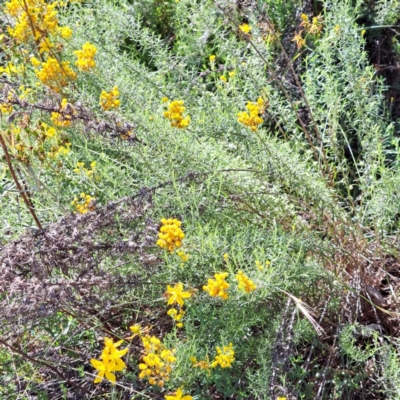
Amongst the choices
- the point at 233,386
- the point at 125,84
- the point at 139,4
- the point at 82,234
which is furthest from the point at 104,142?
the point at 139,4

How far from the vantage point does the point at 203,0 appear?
3924mm

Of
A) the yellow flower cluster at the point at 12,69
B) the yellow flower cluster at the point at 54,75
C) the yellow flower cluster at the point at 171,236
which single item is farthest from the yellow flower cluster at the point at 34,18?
the yellow flower cluster at the point at 171,236

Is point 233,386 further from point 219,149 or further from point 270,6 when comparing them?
point 270,6

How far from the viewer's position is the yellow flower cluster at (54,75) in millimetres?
3078

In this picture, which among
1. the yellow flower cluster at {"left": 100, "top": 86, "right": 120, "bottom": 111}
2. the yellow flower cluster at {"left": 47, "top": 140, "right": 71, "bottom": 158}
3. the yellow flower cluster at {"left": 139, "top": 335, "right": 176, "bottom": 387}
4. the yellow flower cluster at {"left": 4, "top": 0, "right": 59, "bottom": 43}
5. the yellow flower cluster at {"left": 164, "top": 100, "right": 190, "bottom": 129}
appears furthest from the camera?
the yellow flower cluster at {"left": 4, "top": 0, "right": 59, "bottom": 43}

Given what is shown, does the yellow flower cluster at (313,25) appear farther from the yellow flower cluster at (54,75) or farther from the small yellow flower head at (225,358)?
the small yellow flower head at (225,358)

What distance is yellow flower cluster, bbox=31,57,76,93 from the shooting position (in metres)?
3.08

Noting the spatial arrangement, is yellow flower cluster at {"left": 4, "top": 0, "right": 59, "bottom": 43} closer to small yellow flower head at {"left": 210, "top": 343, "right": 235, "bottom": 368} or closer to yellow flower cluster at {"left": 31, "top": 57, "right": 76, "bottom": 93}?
yellow flower cluster at {"left": 31, "top": 57, "right": 76, "bottom": 93}

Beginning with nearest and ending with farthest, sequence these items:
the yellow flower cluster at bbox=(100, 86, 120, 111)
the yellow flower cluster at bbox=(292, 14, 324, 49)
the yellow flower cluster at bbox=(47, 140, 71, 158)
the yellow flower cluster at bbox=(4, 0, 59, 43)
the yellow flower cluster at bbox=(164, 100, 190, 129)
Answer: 1. the yellow flower cluster at bbox=(164, 100, 190, 129)
2. the yellow flower cluster at bbox=(100, 86, 120, 111)
3. the yellow flower cluster at bbox=(47, 140, 71, 158)
4. the yellow flower cluster at bbox=(4, 0, 59, 43)
5. the yellow flower cluster at bbox=(292, 14, 324, 49)

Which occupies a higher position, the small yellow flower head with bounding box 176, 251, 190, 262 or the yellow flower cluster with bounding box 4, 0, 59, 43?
the yellow flower cluster with bounding box 4, 0, 59, 43

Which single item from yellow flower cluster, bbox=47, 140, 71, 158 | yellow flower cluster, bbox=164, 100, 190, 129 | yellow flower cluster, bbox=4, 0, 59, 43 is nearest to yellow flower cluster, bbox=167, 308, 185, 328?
yellow flower cluster, bbox=164, 100, 190, 129

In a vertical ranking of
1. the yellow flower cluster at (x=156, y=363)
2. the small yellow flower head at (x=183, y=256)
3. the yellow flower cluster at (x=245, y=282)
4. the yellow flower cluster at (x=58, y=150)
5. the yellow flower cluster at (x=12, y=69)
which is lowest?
the yellow flower cluster at (x=156, y=363)

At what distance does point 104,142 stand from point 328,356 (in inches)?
55.1

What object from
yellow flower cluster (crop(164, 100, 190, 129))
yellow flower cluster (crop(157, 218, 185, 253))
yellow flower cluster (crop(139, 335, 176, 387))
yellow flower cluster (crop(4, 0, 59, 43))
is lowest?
yellow flower cluster (crop(139, 335, 176, 387))
